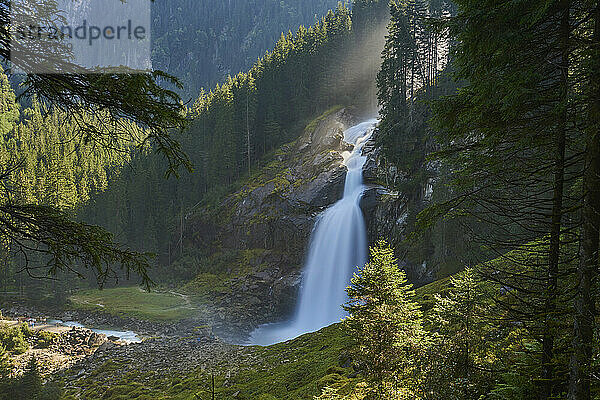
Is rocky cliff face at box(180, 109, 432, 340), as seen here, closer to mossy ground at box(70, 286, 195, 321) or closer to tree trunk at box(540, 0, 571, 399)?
mossy ground at box(70, 286, 195, 321)

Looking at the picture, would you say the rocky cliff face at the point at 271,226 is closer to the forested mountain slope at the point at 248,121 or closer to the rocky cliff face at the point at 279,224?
the rocky cliff face at the point at 279,224

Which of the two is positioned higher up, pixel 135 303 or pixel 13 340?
pixel 135 303

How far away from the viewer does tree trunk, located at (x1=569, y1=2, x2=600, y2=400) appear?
3332mm

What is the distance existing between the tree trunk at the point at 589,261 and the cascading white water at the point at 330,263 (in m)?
26.0

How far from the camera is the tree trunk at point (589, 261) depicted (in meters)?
3.33

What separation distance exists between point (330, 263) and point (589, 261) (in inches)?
1156

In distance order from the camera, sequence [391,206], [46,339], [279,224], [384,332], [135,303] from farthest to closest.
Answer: [279,224] → [135,303] → [391,206] → [46,339] → [384,332]

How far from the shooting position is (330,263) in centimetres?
3225

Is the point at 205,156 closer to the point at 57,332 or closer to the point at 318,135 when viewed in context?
the point at 318,135

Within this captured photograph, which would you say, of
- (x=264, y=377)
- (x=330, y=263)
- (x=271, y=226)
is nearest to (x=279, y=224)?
(x=271, y=226)

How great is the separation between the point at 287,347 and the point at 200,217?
1221 inches

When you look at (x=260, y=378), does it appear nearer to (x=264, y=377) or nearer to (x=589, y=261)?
(x=264, y=377)

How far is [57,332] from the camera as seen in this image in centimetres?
A: 2706

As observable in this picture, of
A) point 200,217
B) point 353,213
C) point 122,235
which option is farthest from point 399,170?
point 122,235
